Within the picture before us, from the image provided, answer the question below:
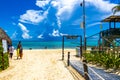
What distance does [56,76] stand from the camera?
19.9 metres

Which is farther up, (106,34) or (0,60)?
(106,34)

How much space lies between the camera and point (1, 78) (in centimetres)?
1892

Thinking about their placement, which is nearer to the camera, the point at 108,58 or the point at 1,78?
the point at 1,78

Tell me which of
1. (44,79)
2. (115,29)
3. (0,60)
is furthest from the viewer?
(115,29)

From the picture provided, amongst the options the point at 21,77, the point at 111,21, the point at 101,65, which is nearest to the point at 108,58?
the point at 101,65

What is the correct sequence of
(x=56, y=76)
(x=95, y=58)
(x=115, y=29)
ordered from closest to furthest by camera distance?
(x=56, y=76) → (x=95, y=58) → (x=115, y=29)

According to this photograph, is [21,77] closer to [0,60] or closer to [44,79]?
[44,79]

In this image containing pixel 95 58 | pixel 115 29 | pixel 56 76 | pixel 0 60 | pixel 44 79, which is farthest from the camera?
Answer: pixel 115 29

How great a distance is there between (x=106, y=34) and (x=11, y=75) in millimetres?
21850

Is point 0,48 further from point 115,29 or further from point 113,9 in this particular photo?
point 115,29

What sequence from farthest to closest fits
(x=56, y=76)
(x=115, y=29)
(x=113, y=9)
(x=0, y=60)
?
(x=115, y=29), (x=113, y=9), (x=0, y=60), (x=56, y=76)

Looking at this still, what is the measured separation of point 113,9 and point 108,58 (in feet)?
12.5

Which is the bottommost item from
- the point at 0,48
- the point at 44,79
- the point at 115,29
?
the point at 44,79

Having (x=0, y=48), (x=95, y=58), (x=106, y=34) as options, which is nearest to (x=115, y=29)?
(x=106, y=34)
